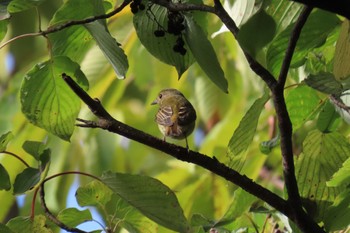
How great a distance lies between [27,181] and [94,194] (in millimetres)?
162

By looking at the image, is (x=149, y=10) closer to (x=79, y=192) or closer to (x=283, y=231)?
(x=79, y=192)

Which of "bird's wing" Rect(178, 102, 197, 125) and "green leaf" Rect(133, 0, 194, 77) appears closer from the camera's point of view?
"green leaf" Rect(133, 0, 194, 77)

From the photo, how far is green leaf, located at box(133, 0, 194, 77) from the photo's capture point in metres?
1.66

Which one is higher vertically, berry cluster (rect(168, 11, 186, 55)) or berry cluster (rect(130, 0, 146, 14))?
berry cluster (rect(130, 0, 146, 14))

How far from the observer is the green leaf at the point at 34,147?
1715 mm

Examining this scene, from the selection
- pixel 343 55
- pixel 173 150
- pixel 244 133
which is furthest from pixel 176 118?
pixel 173 150

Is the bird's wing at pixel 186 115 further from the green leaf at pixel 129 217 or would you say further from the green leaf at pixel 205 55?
the green leaf at pixel 205 55

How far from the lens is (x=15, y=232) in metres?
1.67

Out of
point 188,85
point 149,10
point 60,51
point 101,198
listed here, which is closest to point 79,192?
point 101,198

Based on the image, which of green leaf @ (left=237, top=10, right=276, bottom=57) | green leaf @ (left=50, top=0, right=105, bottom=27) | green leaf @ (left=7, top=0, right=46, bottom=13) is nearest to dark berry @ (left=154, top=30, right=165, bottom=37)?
green leaf @ (left=50, top=0, right=105, bottom=27)

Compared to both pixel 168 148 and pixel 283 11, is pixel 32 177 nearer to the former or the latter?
pixel 168 148

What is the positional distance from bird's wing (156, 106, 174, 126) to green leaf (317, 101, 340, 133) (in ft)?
1.35

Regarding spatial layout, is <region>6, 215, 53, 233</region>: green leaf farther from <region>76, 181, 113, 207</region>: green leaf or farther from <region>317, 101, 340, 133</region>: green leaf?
<region>317, 101, 340, 133</region>: green leaf

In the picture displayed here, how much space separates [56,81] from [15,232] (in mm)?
298
